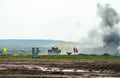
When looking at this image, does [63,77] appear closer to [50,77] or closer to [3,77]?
[50,77]

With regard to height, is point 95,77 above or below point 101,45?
below

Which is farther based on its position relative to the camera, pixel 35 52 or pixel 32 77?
pixel 35 52

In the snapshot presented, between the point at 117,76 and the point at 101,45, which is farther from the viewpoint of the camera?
the point at 101,45

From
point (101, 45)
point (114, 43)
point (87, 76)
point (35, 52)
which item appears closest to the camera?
point (87, 76)

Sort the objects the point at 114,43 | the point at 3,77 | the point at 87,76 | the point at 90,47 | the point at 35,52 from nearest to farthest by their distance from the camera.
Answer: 1. the point at 3,77
2. the point at 87,76
3. the point at 35,52
4. the point at 114,43
5. the point at 90,47

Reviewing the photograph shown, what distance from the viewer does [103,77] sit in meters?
34.1

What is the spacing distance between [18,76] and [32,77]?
146 centimetres

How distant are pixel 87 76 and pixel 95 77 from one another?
1124mm

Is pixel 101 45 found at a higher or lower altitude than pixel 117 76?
higher

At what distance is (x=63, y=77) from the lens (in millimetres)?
33438

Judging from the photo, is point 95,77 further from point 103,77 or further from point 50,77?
point 50,77

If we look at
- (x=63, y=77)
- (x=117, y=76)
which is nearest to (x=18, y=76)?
(x=63, y=77)

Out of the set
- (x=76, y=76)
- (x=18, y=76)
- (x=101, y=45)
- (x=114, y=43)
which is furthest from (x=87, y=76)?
(x=101, y=45)

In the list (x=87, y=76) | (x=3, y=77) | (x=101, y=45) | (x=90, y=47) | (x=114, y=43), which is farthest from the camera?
(x=90, y=47)
